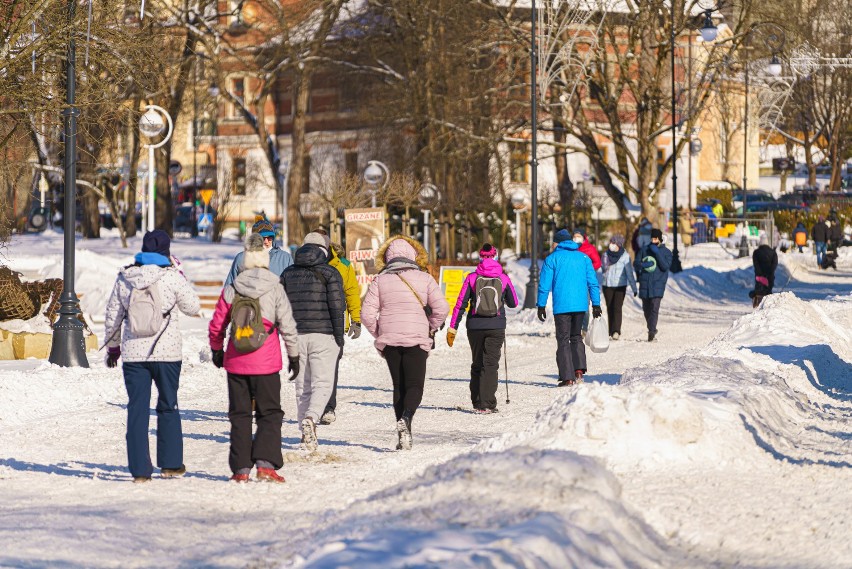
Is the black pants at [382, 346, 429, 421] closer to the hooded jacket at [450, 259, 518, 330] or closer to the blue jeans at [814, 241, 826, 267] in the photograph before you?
the hooded jacket at [450, 259, 518, 330]

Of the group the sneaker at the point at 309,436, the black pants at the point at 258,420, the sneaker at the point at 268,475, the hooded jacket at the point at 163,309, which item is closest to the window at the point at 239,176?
the sneaker at the point at 309,436

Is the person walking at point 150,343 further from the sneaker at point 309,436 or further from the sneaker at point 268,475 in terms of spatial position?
the sneaker at point 309,436

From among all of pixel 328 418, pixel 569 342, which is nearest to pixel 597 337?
pixel 569 342

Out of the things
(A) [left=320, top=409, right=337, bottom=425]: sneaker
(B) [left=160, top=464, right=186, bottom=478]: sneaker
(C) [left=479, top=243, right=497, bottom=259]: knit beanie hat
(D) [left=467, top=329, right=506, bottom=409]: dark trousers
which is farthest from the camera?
(C) [left=479, top=243, right=497, bottom=259]: knit beanie hat

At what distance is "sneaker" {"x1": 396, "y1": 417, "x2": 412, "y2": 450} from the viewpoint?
39.1ft

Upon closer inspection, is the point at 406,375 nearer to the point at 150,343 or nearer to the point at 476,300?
the point at 150,343

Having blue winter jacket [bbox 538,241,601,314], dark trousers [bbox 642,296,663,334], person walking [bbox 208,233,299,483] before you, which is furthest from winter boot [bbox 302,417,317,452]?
dark trousers [bbox 642,296,663,334]

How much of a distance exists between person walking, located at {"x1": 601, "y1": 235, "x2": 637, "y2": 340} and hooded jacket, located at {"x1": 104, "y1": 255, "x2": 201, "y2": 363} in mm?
13504

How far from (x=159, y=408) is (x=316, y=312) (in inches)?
71.0

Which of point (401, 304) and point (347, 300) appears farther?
point (347, 300)

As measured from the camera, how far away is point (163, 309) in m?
10.4

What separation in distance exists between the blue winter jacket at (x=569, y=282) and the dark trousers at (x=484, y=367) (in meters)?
1.79

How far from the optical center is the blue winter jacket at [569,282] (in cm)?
1708

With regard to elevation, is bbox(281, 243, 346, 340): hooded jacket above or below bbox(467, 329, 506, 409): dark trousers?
above
